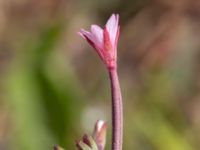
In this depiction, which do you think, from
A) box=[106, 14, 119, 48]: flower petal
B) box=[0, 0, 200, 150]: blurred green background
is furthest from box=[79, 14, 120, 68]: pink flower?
box=[0, 0, 200, 150]: blurred green background

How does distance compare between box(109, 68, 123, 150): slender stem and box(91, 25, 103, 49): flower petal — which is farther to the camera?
box(91, 25, 103, 49): flower petal

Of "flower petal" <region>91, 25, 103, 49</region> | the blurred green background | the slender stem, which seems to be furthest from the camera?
the blurred green background

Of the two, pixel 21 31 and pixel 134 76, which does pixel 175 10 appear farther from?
pixel 21 31

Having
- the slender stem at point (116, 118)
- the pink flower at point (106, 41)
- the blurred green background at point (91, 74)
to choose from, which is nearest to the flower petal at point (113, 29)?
the pink flower at point (106, 41)

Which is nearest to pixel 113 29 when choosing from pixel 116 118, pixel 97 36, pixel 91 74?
pixel 97 36

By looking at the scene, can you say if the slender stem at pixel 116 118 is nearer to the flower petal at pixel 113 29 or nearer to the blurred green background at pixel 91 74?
the flower petal at pixel 113 29

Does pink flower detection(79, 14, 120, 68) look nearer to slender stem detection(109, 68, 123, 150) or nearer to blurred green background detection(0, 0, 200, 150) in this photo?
slender stem detection(109, 68, 123, 150)

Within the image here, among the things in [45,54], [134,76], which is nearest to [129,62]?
[134,76]

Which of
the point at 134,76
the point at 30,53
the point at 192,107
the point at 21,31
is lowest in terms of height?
the point at 192,107
